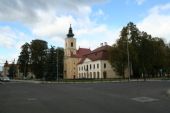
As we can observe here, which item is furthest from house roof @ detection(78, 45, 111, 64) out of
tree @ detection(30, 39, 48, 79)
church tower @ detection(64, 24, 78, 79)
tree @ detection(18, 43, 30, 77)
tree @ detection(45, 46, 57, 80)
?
tree @ detection(45, 46, 57, 80)

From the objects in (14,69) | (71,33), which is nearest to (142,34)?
(71,33)

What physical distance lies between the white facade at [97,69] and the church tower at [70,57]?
341 inches

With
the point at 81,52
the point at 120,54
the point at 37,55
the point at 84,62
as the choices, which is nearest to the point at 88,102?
the point at 120,54

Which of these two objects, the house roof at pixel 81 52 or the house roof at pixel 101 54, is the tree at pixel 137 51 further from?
the house roof at pixel 81 52

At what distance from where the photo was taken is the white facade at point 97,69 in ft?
393

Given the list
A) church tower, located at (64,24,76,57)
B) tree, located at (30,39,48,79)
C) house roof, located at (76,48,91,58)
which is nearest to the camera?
tree, located at (30,39,48,79)

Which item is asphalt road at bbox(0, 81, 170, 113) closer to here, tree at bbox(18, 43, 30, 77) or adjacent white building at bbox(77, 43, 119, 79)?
adjacent white building at bbox(77, 43, 119, 79)

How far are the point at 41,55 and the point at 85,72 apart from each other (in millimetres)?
25247

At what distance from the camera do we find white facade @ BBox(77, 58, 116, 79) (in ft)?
393

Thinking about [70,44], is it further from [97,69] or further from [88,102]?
→ [88,102]

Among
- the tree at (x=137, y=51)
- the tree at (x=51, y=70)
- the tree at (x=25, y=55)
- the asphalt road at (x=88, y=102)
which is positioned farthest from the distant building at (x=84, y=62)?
the asphalt road at (x=88, y=102)

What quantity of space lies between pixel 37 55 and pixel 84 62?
26.7m

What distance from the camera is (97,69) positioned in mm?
123062

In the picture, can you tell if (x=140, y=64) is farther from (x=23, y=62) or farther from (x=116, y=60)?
(x=23, y=62)
